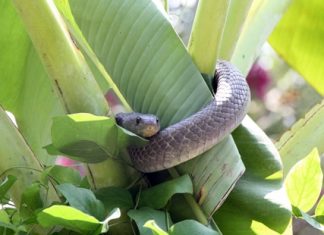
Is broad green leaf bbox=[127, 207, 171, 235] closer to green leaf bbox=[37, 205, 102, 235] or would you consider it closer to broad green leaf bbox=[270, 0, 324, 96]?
green leaf bbox=[37, 205, 102, 235]

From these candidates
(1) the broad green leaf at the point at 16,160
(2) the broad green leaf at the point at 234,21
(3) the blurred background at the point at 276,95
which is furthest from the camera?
(3) the blurred background at the point at 276,95

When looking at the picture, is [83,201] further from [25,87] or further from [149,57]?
[25,87]

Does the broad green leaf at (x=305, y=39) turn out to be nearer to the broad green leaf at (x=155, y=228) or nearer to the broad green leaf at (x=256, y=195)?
the broad green leaf at (x=256, y=195)

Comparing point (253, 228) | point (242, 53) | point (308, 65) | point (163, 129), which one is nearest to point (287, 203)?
point (253, 228)

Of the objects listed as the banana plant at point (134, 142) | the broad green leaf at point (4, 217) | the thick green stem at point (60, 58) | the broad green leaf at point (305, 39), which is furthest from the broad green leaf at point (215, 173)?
the broad green leaf at point (305, 39)

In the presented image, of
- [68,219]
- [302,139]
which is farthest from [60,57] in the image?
[302,139]

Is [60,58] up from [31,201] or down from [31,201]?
up
